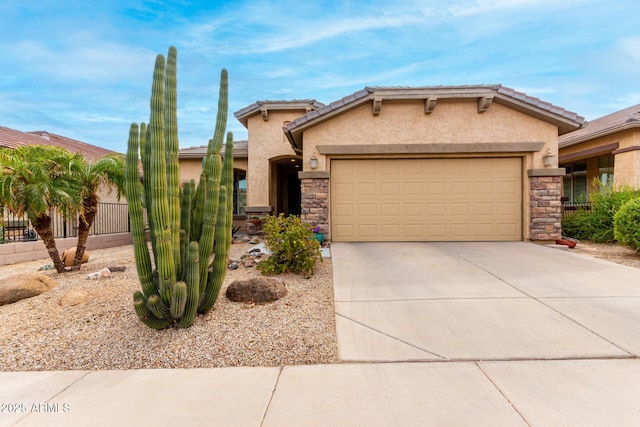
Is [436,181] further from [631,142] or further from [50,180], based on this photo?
[50,180]

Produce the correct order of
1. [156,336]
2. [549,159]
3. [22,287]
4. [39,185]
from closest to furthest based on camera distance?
[156,336]
[22,287]
[39,185]
[549,159]

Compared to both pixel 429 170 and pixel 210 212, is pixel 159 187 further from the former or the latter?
pixel 429 170

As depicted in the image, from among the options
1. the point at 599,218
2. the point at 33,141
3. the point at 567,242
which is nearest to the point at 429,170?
the point at 567,242

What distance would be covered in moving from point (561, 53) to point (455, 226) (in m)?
9.36

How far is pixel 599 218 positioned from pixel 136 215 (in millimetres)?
12196

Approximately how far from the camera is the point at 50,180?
19.5ft

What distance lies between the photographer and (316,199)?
29.6 ft

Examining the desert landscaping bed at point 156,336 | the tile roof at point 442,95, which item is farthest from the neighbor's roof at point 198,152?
the desert landscaping bed at point 156,336

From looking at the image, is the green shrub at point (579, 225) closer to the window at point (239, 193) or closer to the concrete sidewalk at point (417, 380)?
the concrete sidewalk at point (417, 380)

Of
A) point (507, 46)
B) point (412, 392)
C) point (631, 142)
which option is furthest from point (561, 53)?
point (412, 392)

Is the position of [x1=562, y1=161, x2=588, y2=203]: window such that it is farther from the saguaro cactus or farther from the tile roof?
the saguaro cactus

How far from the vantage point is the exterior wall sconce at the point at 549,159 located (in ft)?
29.0

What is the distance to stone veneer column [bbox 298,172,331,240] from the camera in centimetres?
898

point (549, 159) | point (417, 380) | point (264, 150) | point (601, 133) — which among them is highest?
point (601, 133)
